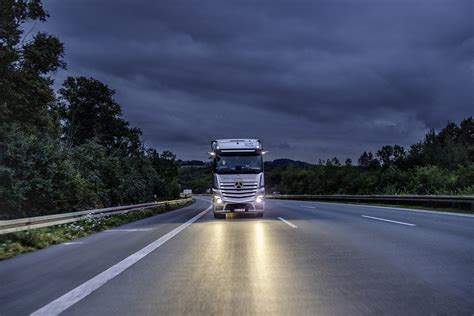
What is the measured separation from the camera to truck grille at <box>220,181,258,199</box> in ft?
61.4

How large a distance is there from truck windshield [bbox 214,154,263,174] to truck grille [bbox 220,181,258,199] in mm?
521

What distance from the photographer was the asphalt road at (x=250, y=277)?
4.59m

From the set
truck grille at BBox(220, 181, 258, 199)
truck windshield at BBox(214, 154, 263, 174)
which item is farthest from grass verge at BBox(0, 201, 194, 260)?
truck windshield at BBox(214, 154, 263, 174)

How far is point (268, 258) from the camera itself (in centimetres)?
770

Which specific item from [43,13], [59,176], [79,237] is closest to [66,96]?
[43,13]

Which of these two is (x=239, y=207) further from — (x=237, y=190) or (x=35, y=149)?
(x=35, y=149)

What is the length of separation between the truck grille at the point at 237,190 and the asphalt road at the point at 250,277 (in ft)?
27.1

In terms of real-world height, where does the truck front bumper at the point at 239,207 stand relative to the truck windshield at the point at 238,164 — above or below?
below

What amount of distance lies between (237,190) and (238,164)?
1.15 metres

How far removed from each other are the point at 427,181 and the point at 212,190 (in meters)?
25.9

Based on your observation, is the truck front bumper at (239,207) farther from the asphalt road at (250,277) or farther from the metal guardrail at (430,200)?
the metal guardrail at (430,200)

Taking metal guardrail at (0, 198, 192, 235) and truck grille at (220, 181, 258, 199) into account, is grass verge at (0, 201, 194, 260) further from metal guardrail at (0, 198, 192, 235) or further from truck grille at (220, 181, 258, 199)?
truck grille at (220, 181, 258, 199)

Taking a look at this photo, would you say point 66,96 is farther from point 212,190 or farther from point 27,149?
point 212,190

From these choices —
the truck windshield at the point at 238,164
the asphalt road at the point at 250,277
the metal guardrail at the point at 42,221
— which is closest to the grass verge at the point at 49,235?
the metal guardrail at the point at 42,221
